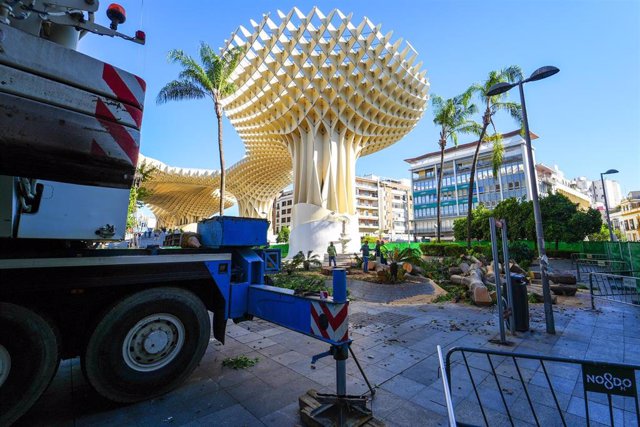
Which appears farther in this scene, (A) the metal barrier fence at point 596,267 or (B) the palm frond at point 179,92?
(B) the palm frond at point 179,92

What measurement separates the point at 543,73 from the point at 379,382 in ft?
25.1

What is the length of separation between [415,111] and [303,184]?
16.5 m

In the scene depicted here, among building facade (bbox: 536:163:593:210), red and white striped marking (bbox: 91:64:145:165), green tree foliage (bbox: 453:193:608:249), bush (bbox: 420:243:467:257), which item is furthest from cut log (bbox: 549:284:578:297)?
building facade (bbox: 536:163:593:210)

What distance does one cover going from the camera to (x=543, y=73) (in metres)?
6.69

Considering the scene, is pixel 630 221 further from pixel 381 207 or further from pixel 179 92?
pixel 179 92

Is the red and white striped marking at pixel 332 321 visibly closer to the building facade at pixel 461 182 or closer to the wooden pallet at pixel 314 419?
the wooden pallet at pixel 314 419

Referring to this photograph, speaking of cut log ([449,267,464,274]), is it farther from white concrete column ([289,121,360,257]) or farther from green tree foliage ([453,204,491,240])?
green tree foliage ([453,204,491,240])

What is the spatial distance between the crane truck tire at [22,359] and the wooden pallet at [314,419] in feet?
8.38

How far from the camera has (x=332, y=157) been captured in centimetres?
2853

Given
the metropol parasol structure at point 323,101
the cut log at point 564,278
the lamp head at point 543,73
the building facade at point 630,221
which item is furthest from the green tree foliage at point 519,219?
the building facade at point 630,221

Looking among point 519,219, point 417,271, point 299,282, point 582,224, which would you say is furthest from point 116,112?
point 519,219

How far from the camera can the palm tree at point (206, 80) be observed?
18.7m

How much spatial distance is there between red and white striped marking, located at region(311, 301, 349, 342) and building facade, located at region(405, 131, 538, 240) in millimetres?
63438

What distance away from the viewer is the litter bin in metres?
6.37
